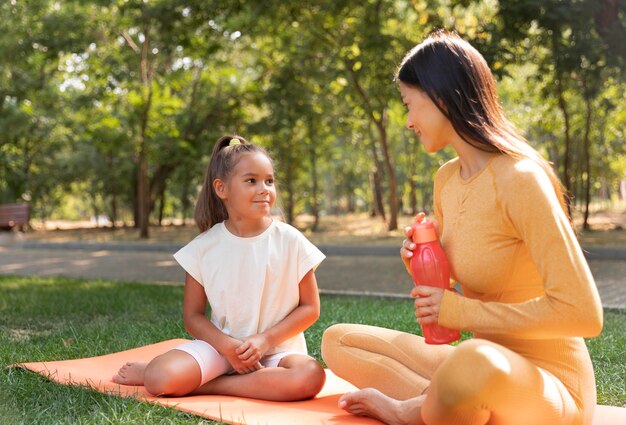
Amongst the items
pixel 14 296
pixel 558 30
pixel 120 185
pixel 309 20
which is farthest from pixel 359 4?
pixel 120 185

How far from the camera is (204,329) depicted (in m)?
3.43

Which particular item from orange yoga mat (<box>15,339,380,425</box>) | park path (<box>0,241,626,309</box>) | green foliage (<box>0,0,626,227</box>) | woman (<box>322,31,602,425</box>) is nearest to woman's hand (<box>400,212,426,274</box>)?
woman (<box>322,31,602,425</box>)

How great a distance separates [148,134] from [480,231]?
575 inches

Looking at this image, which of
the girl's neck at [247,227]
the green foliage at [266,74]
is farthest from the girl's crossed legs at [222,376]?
the green foliage at [266,74]

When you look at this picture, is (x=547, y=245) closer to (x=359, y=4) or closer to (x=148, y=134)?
(x=359, y=4)

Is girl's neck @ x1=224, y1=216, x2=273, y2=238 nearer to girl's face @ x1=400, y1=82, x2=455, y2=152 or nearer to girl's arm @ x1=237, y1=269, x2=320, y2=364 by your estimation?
girl's arm @ x1=237, y1=269, x2=320, y2=364

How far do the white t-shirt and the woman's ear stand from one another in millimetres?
171

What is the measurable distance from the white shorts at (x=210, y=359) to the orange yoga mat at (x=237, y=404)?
11cm

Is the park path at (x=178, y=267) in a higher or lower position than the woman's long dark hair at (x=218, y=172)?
lower

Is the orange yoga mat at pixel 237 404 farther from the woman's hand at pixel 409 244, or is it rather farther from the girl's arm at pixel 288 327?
the woman's hand at pixel 409 244

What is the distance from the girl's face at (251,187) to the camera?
11.3 ft

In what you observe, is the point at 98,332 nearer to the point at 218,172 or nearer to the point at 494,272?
the point at 218,172

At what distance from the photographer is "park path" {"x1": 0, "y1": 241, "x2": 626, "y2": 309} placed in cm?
832

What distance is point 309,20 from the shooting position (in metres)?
14.7
